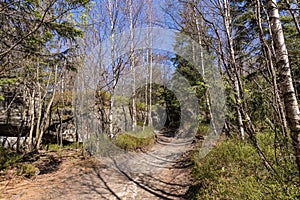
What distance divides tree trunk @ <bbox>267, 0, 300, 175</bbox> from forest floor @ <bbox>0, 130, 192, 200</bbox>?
2.70 meters

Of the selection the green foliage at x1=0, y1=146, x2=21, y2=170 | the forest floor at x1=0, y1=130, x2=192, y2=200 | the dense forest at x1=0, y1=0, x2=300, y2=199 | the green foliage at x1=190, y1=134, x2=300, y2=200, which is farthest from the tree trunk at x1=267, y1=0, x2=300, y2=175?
the green foliage at x1=0, y1=146, x2=21, y2=170

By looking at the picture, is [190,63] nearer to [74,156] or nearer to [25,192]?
[74,156]

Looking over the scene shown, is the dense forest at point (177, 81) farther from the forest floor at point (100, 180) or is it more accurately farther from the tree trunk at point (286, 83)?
the forest floor at point (100, 180)

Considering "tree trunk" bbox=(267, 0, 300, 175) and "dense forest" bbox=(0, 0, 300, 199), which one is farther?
"dense forest" bbox=(0, 0, 300, 199)

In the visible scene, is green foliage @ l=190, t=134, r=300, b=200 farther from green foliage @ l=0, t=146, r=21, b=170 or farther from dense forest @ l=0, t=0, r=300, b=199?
green foliage @ l=0, t=146, r=21, b=170

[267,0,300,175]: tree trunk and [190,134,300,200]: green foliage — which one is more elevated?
[267,0,300,175]: tree trunk

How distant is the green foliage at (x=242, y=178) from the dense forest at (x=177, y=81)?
0.07 feet

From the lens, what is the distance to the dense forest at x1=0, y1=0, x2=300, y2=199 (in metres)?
2.22

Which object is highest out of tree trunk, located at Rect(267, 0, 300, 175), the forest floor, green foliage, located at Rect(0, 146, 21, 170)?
tree trunk, located at Rect(267, 0, 300, 175)

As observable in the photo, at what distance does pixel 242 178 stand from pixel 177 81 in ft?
34.1

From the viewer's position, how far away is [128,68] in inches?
373

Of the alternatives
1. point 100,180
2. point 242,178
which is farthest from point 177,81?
point 242,178

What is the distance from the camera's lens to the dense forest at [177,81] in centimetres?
222

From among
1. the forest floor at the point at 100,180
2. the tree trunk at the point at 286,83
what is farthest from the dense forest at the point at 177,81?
the forest floor at the point at 100,180
